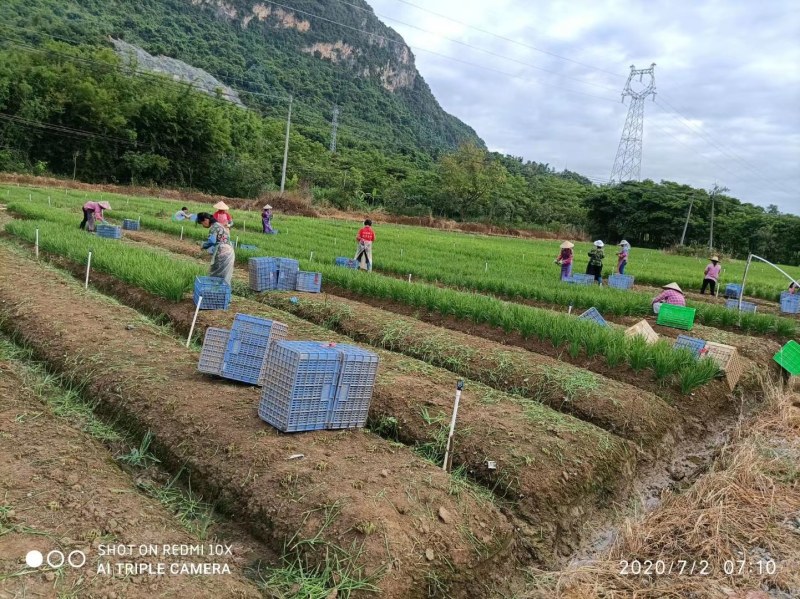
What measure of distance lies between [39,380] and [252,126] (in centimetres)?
5118

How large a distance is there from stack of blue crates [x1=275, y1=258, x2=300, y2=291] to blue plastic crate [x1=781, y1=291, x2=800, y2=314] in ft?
34.7

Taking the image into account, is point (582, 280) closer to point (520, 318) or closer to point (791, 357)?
point (791, 357)

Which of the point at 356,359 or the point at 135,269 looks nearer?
the point at 356,359

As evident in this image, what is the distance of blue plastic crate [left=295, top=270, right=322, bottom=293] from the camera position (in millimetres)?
8891

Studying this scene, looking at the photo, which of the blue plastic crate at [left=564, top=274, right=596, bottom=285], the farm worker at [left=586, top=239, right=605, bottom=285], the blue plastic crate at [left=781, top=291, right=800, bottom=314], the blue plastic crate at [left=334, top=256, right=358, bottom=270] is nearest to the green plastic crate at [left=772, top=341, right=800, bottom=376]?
the blue plastic crate at [left=781, top=291, right=800, bottom=314]

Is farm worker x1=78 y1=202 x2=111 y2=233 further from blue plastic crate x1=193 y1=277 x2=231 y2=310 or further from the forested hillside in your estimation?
the forested hillside

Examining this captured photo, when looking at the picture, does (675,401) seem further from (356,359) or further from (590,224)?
(590,224)

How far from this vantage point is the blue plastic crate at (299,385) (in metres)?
3.44

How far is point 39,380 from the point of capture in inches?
184

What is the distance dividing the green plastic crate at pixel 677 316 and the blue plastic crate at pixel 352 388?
6.69 meters

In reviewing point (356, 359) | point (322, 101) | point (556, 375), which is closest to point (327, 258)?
point (556, 375)

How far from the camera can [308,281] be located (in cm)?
893

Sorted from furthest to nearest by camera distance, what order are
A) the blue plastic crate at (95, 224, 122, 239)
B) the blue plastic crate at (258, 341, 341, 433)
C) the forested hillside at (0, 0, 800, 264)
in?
the forested hillside at (0, 0, 800, 264) → the blue plastic crate at (95, 224, 122, 239) → the blue plastic crate at (258, 341, 341, 433)

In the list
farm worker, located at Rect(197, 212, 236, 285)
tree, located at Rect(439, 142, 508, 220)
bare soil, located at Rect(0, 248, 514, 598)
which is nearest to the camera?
bare soil, located at Rect(0, 248, 514, 598)
